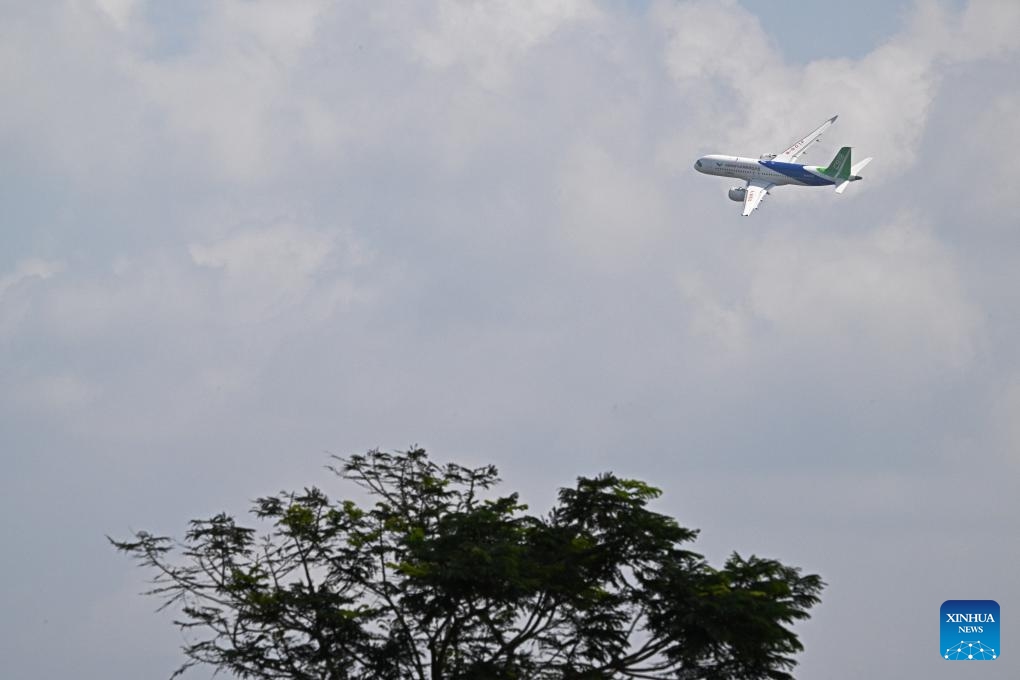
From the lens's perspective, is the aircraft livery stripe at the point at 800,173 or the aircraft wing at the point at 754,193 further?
the aircraft livery stripe at the point at 800,173

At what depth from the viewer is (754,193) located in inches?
4126

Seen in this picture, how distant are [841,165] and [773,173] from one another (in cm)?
527

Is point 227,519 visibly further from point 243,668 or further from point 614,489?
point 614,489

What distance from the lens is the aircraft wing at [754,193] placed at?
Result: 102500 millimetres

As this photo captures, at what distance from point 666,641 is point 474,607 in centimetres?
580

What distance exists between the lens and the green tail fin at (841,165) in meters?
103

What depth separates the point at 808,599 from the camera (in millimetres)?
44281

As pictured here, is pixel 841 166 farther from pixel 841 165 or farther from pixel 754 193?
pixel 754 193

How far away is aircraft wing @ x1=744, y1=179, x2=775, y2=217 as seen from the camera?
102500mm

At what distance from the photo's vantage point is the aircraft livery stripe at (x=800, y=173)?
10562 cm

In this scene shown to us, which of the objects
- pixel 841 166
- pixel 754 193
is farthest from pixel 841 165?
pixel 754 193

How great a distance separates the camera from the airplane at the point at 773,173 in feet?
340

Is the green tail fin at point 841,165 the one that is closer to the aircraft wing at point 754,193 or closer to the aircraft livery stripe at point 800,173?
the aircraft livery stripe at point 800,173

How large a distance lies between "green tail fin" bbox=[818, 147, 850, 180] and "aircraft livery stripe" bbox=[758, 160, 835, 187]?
0.94 m
